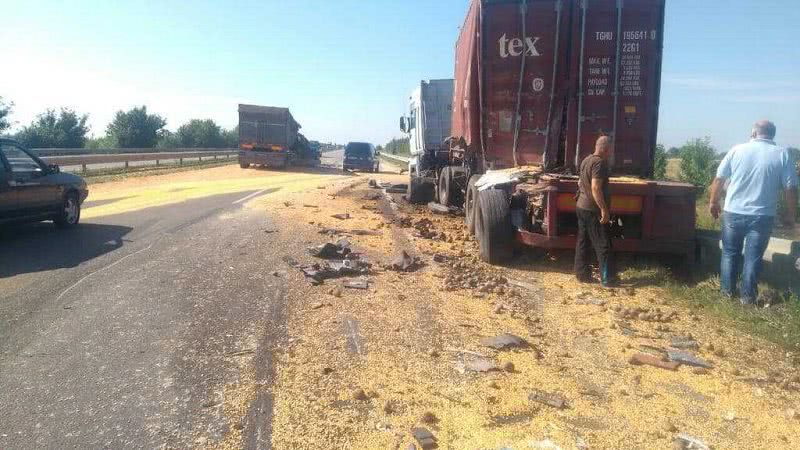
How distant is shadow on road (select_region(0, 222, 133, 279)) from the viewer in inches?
294

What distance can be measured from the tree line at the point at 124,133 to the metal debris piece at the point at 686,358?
40.1 metres

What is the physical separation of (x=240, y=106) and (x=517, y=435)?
93.3ft

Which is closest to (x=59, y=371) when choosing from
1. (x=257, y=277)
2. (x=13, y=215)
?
(x=257, y=277)

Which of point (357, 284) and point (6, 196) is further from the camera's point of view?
point (6, 196)

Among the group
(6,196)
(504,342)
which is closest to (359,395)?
(504,342)

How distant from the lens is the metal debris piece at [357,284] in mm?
6555

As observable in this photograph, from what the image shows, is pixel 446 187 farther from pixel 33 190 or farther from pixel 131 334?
pixel 131 334

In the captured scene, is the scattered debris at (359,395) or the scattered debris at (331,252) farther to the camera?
the scattered debris at (331,252)

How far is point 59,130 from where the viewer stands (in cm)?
4631

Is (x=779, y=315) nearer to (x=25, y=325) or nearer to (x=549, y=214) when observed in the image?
(x=549, y=214)

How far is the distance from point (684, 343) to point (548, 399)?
1.80 meters

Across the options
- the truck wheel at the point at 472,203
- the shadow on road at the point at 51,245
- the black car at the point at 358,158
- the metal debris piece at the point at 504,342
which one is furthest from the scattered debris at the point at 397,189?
the metal debris piece at the point at 504,342

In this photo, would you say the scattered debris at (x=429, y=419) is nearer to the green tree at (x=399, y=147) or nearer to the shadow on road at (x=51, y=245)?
the shadow on road at (x=51, y=245)

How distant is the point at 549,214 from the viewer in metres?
7.34
